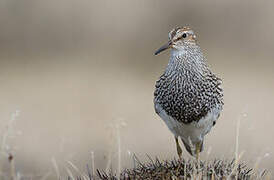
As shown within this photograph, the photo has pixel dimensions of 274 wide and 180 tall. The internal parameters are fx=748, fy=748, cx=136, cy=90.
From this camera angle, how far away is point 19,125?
16.0m

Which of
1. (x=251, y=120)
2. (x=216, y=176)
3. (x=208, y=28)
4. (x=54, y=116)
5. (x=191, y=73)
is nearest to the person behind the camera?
(x=216, y=176)

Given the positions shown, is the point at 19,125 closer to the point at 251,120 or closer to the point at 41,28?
the point at 41,28

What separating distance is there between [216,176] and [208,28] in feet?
36.0

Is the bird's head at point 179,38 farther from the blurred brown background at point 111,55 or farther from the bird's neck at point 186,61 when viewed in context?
the blurred brown background at point 111,55

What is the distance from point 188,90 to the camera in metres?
8.71

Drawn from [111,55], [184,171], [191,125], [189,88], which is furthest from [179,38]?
[111,55]

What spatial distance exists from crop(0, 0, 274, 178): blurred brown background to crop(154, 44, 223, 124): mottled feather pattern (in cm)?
727

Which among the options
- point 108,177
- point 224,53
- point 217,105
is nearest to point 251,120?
point 224,53

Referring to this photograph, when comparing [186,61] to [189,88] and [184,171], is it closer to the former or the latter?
[189,88]

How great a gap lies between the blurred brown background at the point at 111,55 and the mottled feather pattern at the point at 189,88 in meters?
7.27

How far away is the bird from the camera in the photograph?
863 cm

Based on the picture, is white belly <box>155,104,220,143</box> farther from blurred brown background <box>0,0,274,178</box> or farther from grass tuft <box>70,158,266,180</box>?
blurred brown background <box>0,0,274,178</box>

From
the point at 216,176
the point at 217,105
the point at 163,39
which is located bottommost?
the point at 216,176

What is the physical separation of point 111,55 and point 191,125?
938 cm
